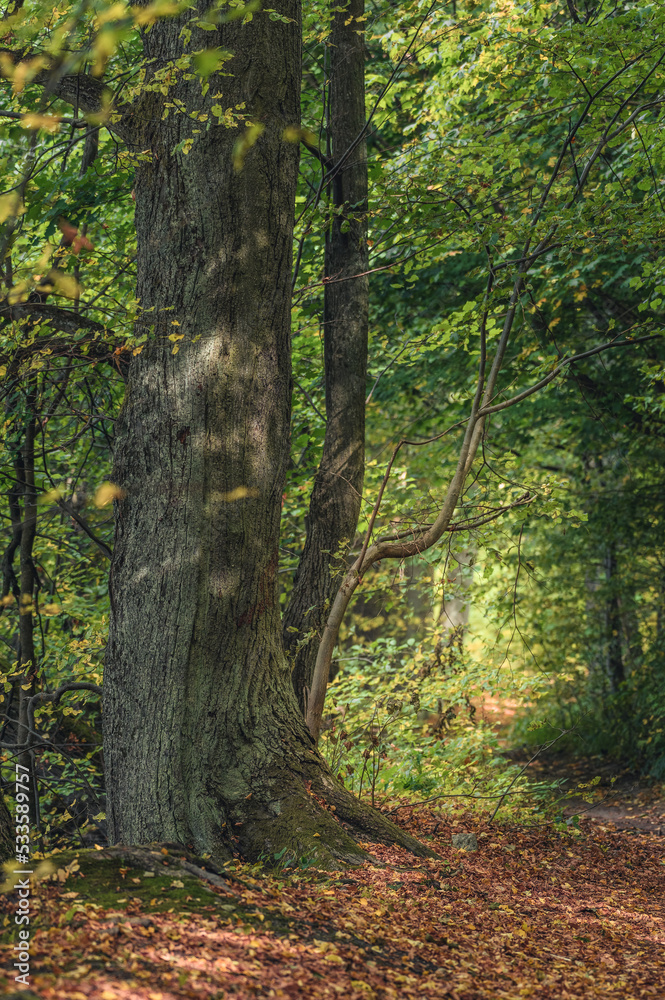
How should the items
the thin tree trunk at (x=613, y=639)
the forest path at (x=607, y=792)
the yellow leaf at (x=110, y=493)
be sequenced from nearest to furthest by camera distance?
the yellow leaf at (x=110, y=493) < the forest path at (x=607, y=792) < the thin tree trunk at (x=613, y=639)

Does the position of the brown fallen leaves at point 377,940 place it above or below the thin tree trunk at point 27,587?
below

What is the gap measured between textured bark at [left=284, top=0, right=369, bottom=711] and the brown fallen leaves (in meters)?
1.90

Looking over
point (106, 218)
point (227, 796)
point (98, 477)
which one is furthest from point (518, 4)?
point (227, 796)

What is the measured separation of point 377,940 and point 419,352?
598 cm

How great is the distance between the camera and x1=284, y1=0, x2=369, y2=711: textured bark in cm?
554

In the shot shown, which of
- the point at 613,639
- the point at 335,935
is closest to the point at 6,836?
the point at 335,935

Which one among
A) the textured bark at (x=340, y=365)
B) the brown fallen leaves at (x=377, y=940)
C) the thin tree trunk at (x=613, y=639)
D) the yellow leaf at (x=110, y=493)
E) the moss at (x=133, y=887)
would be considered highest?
the textured bark at (x=340, y=365)

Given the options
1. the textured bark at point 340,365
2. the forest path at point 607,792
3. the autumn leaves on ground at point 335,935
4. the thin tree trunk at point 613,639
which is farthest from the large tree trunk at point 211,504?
the thin tree trunk at point 613,639

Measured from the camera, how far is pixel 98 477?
6723mm

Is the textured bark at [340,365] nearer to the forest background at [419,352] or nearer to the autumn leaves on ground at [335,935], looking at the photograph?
the forest background at [419,352]

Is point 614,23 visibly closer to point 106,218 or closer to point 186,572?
point 106,218

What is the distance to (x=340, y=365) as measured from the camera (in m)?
5.99

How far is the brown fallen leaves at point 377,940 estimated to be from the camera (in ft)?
7.32

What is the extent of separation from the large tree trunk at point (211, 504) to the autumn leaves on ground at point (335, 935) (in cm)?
35
